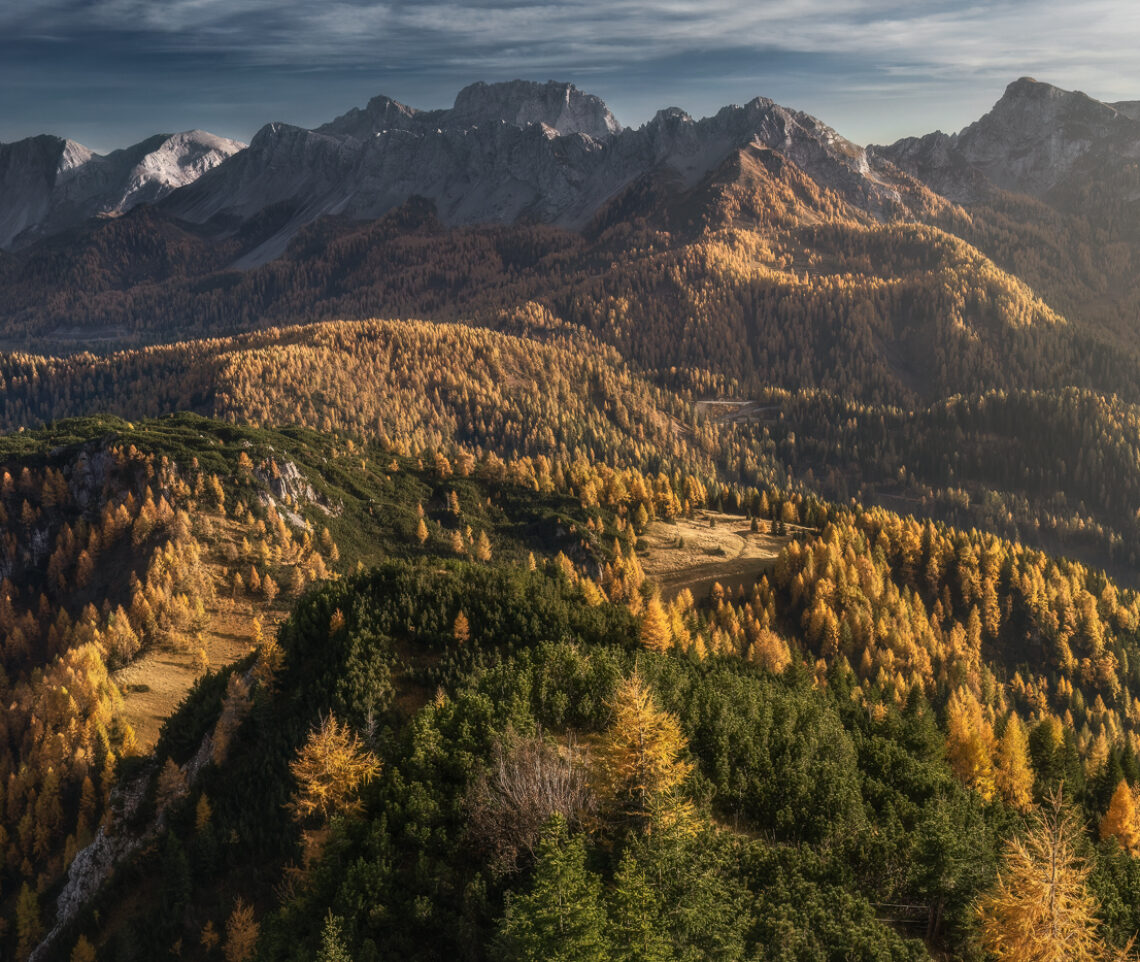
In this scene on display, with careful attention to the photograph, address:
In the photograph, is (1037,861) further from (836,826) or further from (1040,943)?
(836,826)

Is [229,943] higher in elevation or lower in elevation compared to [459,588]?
lower

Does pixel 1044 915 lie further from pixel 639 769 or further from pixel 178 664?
pixel 178 664

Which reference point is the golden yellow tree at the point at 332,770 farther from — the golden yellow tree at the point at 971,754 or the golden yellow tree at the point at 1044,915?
the golden yellow tree at the point at 971,754

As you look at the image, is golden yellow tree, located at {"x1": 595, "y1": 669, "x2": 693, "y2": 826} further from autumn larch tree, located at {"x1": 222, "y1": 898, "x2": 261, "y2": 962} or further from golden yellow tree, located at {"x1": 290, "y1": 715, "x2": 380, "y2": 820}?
autumn larch tree, located at {"x1": 222, "y1": 898, "x2": 261, "y2": 962}

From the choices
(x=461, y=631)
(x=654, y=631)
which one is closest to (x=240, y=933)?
(x=461, y=631)

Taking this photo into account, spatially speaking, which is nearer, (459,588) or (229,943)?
(229,943)

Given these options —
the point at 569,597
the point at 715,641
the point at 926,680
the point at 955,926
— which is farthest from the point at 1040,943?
the point at 926,680

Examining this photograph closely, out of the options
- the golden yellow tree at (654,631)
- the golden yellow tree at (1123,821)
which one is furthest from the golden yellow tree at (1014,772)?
the golden yellow tree at (654,631)

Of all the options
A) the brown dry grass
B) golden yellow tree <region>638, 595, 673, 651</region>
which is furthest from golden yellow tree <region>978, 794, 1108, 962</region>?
the brown dry grass
